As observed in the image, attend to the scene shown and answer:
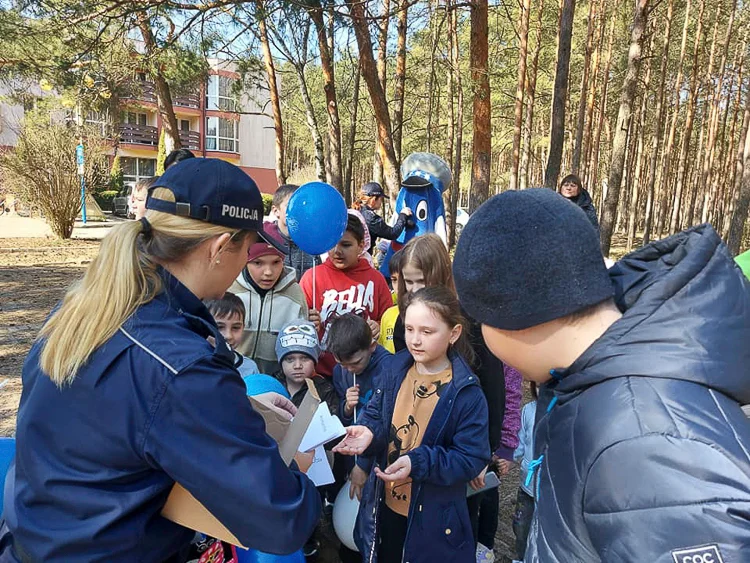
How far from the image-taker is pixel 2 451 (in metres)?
1.90

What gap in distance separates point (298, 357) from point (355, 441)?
103cm

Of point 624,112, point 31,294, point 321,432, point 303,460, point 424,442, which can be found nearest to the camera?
point 303,460

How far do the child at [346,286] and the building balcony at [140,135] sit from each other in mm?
36454

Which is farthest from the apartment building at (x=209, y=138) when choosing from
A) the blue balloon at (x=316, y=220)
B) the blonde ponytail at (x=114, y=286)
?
the blonde ponytail at (x=114, y=286)

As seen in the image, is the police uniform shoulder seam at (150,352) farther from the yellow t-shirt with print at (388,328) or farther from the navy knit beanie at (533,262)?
the yellow t-shirt with print at (388,328)

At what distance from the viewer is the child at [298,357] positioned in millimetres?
2947

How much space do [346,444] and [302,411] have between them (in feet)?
1.61

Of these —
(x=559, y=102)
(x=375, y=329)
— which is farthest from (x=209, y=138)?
Result: (x=375, y=329)

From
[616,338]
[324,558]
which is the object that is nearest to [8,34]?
[324,558]

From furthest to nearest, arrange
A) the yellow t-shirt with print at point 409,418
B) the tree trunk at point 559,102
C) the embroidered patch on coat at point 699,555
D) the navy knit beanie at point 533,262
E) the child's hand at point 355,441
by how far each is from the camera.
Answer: the tree trunk at point 559,102 → the yellow t-shirt with print at point 409,418 → the child's hand at point 355,441 → the navy knit beanie at point 533,262 → the embroidered patch on coat at point 699,555

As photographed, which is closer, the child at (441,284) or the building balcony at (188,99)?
the child at (441,284)

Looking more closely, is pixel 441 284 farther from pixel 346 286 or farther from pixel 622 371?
pixel 622 371

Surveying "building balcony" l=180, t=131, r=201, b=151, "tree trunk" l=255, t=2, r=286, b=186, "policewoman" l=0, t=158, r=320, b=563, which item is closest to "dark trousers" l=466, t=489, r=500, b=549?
"policewoman" l=0, t=158, r=320, b=563

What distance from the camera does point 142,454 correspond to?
1091 mm
